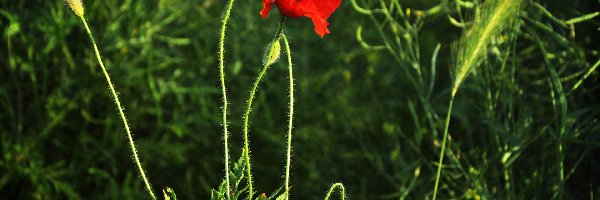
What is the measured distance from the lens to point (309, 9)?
2.24 ft

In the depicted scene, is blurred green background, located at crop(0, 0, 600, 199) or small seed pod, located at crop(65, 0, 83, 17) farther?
blurred green background, located at crop(0, 0, 600, 199)

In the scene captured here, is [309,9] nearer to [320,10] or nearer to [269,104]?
[320,10]

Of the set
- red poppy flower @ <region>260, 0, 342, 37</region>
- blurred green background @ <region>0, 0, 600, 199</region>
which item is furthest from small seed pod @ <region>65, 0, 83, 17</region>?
blurred green background @ <region>0, 0, 600, 199</region>

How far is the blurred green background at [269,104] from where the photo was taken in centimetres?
121

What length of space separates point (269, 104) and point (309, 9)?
33.3 inches

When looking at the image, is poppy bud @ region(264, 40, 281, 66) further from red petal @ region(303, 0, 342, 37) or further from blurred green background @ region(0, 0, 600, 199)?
blurred green background @ region(0, 0, 600, 199)

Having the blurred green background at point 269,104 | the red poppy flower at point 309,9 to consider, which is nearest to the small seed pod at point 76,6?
the red poppy flower at point 309,9

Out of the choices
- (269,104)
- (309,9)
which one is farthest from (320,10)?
(269,104)

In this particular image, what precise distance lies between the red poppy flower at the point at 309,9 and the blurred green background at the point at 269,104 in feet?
1.44

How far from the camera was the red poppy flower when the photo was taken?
67cm

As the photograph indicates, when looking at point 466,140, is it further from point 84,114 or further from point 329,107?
point 84,114

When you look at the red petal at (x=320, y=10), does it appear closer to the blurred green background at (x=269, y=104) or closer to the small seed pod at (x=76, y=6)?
the small seed pod at (x=76, y=6)

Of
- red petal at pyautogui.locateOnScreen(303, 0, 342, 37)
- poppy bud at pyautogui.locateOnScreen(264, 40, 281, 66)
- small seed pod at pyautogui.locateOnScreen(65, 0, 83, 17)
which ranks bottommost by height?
poppy bud at pyautogui.locateOnScreen(264, 40, 281, 66)

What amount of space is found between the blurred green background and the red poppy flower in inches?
17.3
